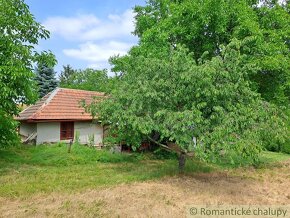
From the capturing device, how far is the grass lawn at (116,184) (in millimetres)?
8586

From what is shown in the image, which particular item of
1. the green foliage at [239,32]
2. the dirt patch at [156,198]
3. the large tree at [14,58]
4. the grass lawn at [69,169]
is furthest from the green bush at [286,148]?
the large tree at [14,58]

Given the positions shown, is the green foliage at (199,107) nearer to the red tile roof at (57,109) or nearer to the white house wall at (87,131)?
the red tile roof at (57,109)

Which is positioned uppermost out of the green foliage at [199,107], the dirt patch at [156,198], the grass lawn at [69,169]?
the green foliage at [199,107]

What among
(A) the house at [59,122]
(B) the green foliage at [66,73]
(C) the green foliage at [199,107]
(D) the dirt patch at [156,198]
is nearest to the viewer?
(D) the dirt patch at [156,198]

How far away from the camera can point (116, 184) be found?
11.4 metres

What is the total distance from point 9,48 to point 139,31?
1164cm

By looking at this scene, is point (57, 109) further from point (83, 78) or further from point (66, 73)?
point (66, 73)

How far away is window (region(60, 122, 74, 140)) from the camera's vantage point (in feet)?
69.5

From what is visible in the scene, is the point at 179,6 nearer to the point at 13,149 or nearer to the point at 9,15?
the point at 9,15

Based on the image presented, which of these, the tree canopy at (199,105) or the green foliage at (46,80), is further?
the green foliage at (46,80)

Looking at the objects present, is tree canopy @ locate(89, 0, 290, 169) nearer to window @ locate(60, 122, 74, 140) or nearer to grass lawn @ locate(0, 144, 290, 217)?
grass lawn @ locate(0, 144, 290, 217)

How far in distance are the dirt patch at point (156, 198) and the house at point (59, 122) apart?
9.94 m

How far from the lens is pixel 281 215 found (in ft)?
27.7

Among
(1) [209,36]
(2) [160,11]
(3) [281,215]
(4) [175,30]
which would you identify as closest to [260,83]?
(1) [209,36]
